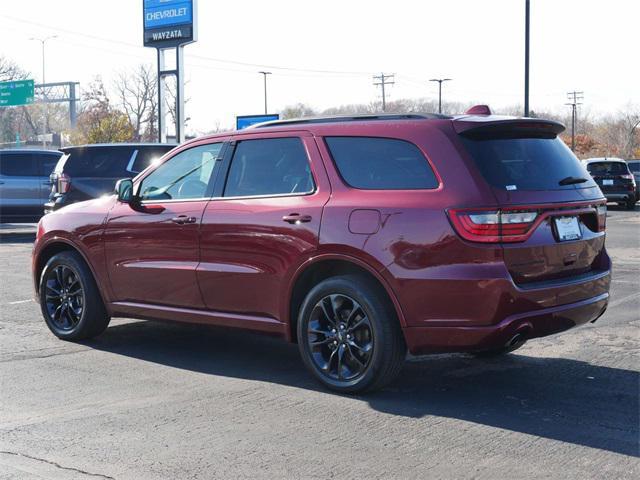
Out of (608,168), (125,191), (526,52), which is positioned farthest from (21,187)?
(526,52)

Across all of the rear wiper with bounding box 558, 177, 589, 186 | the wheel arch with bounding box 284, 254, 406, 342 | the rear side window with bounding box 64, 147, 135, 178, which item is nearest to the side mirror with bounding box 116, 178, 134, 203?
the wheel arch with bounding box 284, 254, 406, 342

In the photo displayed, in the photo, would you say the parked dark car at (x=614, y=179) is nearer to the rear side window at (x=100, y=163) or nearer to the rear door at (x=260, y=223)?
the rear side window at (x=100, y=163)

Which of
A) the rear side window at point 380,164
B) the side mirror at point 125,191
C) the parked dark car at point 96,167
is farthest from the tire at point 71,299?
the parked dark car at point 96,167

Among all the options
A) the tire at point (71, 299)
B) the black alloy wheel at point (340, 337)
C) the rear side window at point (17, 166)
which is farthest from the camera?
the rear side window at point (17, 166)

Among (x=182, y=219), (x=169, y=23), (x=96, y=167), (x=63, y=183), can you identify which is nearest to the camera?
(x=182, y=219)

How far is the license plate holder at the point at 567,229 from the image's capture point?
5.50 metres

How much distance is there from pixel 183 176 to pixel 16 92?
5917cm

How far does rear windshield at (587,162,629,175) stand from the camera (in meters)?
28.8

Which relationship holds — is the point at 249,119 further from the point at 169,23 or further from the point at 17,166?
the point at 17,166

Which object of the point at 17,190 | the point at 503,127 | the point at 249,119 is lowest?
the point at 17,190

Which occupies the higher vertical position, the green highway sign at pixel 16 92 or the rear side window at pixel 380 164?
the green highway sign at pixel 16 92

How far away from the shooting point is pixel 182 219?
6.59 meters

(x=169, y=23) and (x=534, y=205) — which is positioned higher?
(x=169, y=23)

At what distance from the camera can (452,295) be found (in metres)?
5.19
